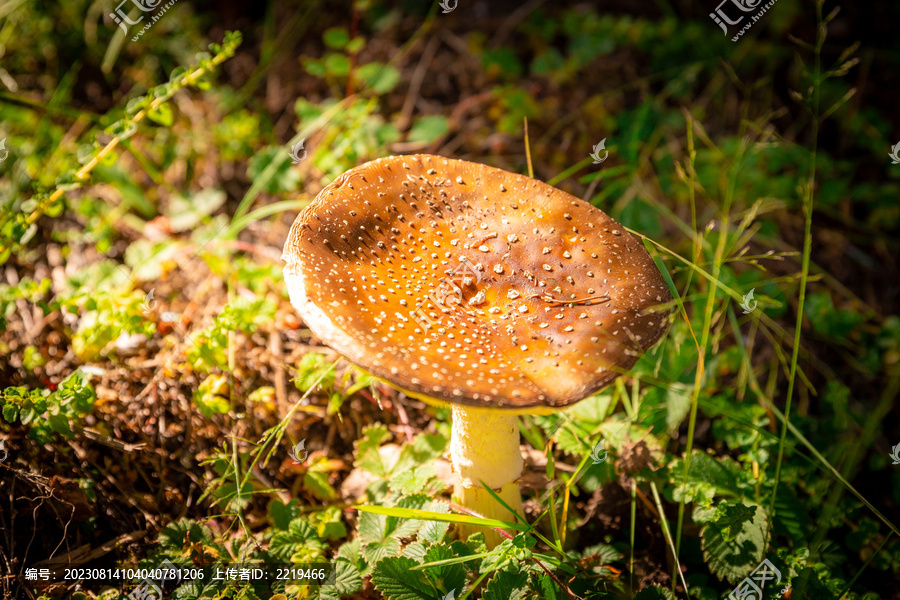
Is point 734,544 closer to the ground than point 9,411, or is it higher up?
closer to the ground

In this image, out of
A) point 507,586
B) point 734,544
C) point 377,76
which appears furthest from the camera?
point 377,76

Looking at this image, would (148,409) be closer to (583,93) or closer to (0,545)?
(0,545)

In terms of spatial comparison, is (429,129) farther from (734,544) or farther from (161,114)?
(734,544)

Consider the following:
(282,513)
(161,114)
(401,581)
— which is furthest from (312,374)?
(161,114)

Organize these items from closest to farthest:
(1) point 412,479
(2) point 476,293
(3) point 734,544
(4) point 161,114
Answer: (2) point 476,293
(3) point 734,544
(1) point 412,479
(4) point 161,114

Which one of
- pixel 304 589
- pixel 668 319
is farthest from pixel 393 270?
pixel 304 589

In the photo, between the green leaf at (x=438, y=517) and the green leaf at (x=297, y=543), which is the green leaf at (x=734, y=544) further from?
the green leaf at (x=297, y=543)

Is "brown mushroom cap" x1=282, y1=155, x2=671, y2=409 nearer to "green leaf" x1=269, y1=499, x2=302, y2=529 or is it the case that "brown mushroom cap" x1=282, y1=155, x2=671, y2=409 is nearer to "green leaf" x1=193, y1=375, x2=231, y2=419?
"green leaf" x1=193, y1=375, x2=231, y2=419

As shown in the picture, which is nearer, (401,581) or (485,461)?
(401,581)
